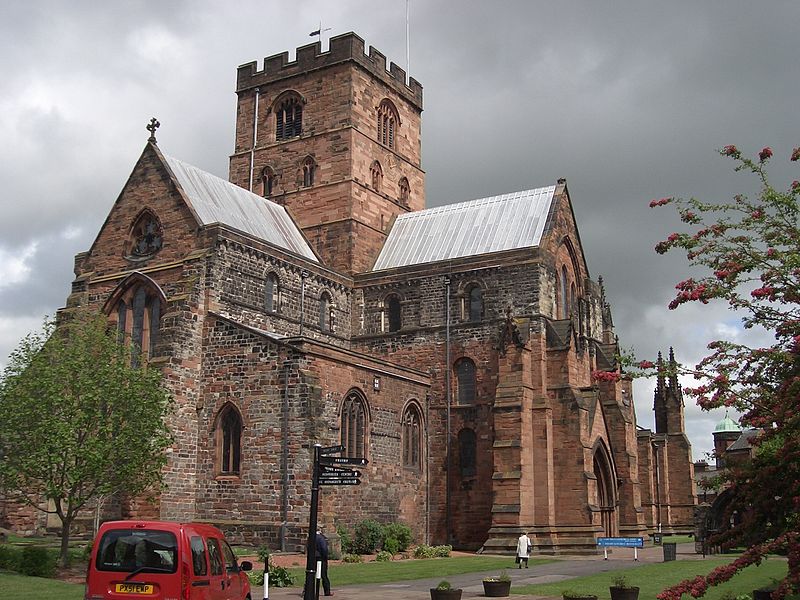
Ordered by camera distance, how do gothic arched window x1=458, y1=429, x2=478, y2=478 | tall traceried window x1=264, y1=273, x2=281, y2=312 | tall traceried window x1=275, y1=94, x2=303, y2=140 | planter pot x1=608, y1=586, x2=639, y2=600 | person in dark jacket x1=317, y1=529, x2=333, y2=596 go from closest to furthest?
planter pot x1=608, y1=586, x2=639, y2=600, person in dark jacket x1=317, y1=529, x2=333, y2=596, tall traceried window x1=264, y1=273, x2=281, y2=312, gothic arched window x1=458, y1=429, x2=478, y2=478, tall traceried window x1=275, y1=94, x2=303, y2=140

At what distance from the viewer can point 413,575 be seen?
26.5 m

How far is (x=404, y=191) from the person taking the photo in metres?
53.5

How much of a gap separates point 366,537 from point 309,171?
75.1 ft

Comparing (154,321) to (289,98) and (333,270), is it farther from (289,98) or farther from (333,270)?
(289,98)

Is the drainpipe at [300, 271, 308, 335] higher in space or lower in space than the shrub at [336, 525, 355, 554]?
higher

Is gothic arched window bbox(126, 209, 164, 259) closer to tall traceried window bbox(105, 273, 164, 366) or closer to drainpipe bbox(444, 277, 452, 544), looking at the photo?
tall traceried window bbox(105, 273, 164, 366)

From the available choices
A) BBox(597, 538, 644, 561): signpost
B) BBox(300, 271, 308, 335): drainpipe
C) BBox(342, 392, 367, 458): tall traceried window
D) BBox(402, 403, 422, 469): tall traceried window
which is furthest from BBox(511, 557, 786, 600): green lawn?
BBox(300, 271, 308, 335): drainpipe

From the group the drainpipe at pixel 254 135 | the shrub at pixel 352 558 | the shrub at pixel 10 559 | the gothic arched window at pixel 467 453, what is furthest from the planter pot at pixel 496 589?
the drainpipe at pixel 254 135

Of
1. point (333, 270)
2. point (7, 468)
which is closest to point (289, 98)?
point (333, 270)

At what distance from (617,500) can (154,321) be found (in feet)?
72.2

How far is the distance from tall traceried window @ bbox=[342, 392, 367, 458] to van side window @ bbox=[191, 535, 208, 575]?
67.4ft

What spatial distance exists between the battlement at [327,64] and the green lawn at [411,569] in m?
28.5

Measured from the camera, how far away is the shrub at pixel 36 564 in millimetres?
24328

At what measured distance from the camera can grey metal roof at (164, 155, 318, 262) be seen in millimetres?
39938
